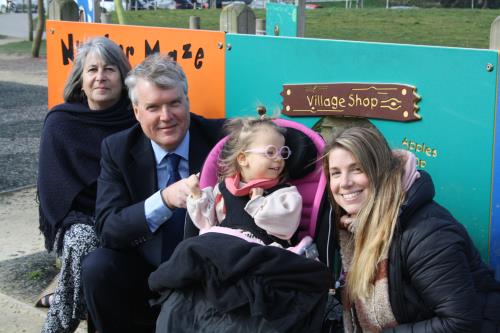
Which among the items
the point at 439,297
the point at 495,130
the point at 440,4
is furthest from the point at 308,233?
the point at 440,4

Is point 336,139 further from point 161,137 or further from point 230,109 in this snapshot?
point 230,109

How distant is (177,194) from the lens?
2.96 m

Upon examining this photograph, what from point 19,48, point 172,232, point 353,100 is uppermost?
point 353,100

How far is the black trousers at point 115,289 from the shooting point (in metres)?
3.07

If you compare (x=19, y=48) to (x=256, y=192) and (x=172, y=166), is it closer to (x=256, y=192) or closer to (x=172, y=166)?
(x=172, y=166)

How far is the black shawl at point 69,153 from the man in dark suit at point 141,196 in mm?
411

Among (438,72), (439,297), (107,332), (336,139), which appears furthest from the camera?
(107,332)

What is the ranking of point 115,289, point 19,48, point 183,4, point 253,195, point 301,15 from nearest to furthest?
1. point 253,195
2. point 115,289
3. point 301,15
4. point 19,48
5. point 183,4

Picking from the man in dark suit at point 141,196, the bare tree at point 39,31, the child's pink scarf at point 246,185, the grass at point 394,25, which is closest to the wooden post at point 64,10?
the man in dark suit at point 141,196

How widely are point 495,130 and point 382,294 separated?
770mm

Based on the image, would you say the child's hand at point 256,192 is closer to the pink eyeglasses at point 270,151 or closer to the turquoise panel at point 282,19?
the pink eyeglasses at point 270,151

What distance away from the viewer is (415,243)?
7.85ft

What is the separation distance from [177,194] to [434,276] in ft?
3.61

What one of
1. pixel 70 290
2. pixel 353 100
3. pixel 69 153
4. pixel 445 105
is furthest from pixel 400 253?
pixel 69 153
